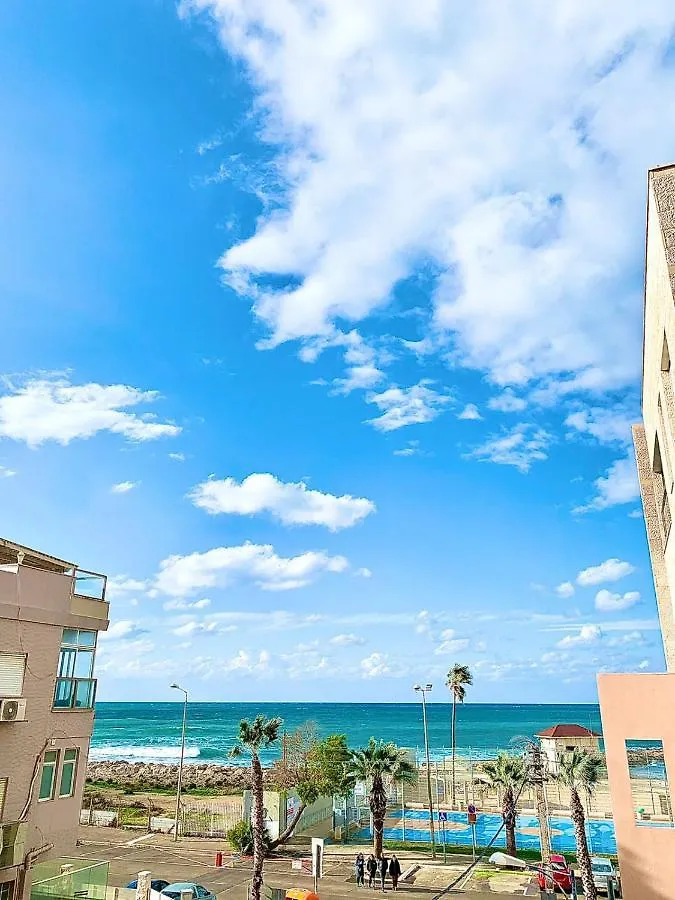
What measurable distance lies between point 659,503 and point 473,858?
816 inches

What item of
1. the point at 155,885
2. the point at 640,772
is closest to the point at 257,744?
the point at 155,885

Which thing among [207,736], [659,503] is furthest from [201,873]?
[207,736]

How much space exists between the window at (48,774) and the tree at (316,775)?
20042 mm

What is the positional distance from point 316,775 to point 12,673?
81.8 feet

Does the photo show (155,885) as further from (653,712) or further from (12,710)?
(653,712)

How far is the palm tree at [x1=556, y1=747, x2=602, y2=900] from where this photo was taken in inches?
830

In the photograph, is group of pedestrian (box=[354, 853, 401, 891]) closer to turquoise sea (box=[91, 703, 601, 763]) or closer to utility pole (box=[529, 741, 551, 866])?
utility pole (box=[529, 741, 551, 866])

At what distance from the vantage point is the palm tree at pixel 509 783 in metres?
31.5

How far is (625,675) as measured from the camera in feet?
50.7

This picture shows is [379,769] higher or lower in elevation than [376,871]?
higher

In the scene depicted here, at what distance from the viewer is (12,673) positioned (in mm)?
14852

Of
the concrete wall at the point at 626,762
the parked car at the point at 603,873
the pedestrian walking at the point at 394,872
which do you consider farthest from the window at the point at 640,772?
the pedestrian walking at the point at 394,872

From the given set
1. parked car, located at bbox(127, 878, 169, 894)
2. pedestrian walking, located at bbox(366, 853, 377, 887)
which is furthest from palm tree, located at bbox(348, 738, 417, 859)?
parked car, located at bbox(127, 878, 169, 894)

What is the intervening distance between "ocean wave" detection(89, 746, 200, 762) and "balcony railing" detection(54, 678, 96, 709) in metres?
96.3
